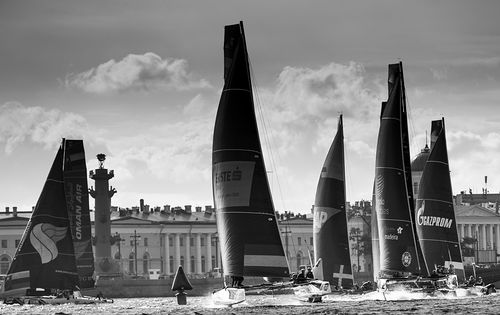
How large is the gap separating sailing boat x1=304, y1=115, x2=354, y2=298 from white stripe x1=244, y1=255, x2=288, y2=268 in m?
13.0

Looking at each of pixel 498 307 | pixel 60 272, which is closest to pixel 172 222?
pixel 60 272

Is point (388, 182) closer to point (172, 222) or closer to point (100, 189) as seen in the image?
point (100, 189)

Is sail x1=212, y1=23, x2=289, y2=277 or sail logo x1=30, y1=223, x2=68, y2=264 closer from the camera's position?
sail x1=212, y1=23, x2=289, y2=277

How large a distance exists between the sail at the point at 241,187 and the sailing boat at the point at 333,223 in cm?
1323

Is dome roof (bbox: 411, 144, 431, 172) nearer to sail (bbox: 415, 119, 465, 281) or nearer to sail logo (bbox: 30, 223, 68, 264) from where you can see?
sail (bbox: 415, 119, 465, 281)

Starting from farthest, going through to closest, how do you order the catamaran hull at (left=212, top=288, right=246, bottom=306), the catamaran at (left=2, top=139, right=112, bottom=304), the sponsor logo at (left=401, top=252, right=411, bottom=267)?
the catamaran at (left=2, top=139, right=112, bottom=304) → the sponsor logo at (left=401, top=252, right=411, bottom=267) → the catamaran hull at (left=212, top=288, right=246, bottom=306)

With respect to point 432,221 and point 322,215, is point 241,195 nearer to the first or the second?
point 322,215

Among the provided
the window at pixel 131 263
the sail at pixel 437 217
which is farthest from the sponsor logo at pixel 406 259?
the window at pixel 131 263

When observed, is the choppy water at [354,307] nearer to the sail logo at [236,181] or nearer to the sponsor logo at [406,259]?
the sponsor logo at [406,259]

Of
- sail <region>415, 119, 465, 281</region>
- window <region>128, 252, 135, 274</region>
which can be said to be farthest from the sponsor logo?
window <region>128, 252, 135, 274</region>

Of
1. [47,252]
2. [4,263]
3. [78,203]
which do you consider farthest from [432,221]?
[4,263]

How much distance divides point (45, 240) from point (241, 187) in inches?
733

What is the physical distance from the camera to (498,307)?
51.5m

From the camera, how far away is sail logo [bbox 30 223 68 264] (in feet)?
215
